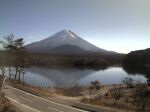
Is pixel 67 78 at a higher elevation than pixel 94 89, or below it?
higher

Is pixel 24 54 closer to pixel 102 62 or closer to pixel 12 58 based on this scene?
pixel 12 58

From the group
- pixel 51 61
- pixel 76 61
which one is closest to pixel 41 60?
pixel 51 61

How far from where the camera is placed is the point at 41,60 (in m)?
155

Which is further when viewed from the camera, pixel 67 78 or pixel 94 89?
pixel 67 78

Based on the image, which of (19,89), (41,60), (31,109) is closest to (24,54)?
(19,89)

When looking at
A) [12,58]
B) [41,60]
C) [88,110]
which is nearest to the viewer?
[88,110]

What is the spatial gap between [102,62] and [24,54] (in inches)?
4724

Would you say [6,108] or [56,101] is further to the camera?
[56,101]

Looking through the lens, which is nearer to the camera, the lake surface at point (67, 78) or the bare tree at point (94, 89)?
the bare tree at point (94, 89)

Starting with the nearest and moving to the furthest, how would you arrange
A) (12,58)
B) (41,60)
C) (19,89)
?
(19,89), (12,58), (41,60)

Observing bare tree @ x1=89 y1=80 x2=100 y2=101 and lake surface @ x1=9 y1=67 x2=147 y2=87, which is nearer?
bare tree @ x1=89 y1=80 x2=100 y2=101

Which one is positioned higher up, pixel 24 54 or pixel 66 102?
pixel 24 54

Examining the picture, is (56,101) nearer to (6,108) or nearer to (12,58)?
(6,108)

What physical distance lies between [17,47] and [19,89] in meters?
20.6
